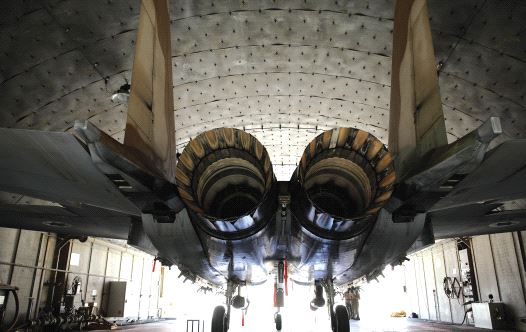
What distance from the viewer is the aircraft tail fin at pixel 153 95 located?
2.92 meters

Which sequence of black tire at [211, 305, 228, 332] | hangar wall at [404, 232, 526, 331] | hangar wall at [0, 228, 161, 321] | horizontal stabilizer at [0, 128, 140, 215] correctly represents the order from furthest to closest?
hangar wall at [404, 232, 526, 331] → hangar wall at [0, 228, 161, 321] → black tire at [211, 305, 228, 332] → horizontal stabilizer at [0, 128, 140, 215]

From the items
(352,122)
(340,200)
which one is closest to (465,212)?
(340,200)

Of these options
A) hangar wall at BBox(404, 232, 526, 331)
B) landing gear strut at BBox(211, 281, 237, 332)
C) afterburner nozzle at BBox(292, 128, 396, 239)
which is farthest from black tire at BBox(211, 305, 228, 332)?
hangar wall at BBox(404, 232, 526, 331)

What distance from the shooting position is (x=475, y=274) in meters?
13.5

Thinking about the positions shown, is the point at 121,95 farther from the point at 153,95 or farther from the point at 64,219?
the point at 153,95

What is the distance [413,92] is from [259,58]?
4.43m

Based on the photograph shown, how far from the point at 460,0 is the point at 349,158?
398cm

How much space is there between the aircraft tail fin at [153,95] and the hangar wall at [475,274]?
1136 cm

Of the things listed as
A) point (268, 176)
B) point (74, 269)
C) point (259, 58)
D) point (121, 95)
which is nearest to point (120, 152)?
point (268, 176)

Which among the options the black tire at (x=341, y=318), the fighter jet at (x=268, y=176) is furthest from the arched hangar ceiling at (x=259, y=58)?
the black tire at (x=341, y=318)

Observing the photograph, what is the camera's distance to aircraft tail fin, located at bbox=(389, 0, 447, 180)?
3.04 meters

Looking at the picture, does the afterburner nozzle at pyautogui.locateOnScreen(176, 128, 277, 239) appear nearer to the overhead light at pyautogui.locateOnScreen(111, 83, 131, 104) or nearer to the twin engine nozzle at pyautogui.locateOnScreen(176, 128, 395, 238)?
the twin engine nozzle at pyautogui.locateOnScreen(176, 128, 395, 238)

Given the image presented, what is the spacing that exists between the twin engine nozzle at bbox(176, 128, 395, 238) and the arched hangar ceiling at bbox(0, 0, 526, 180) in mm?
3645

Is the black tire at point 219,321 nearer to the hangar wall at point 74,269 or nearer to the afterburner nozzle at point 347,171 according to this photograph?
the afterburner nozzle at point 347,171
